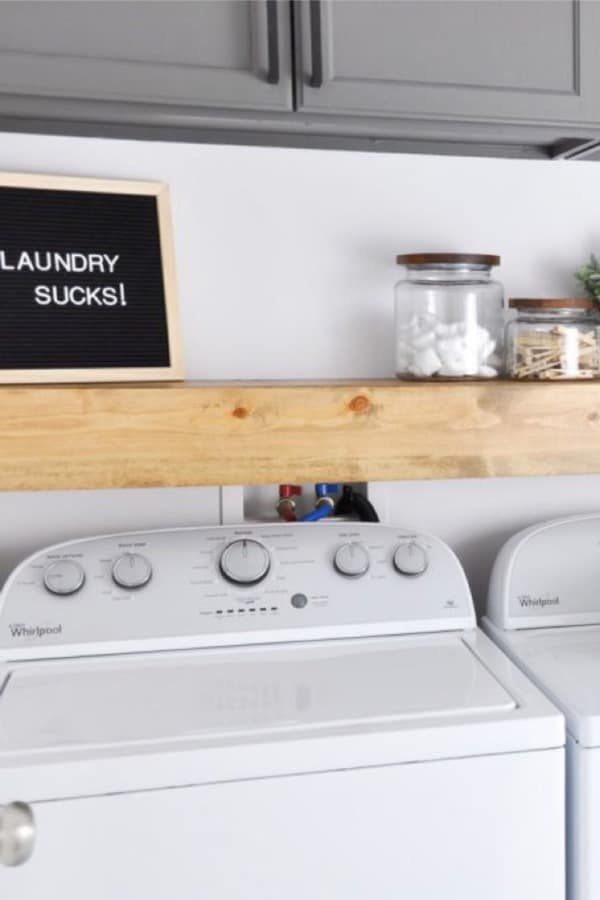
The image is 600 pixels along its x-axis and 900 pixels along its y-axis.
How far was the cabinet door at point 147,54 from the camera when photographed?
123 cm

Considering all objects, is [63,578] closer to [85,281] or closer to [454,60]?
[85,281]

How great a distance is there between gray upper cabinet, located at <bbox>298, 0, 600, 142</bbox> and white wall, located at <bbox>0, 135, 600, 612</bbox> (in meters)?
0.32

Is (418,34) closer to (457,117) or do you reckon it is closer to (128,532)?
(457,117)

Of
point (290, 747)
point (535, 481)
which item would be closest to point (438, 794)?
point (290, 747)

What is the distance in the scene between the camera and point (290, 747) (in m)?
1.13

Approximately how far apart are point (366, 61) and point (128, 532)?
2.76ft

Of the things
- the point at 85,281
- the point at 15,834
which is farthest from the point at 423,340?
the point at 15,834

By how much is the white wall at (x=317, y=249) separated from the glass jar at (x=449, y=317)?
15 cm

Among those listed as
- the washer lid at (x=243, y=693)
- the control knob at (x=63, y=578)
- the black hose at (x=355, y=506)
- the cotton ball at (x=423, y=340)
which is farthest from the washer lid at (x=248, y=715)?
the cotton ball at (x=423, y=340)

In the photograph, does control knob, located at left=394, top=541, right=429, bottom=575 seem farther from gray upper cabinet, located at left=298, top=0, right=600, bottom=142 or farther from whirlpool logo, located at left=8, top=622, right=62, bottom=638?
gray upper cabinet, located at left=298, top=0, right=600, bottom=142

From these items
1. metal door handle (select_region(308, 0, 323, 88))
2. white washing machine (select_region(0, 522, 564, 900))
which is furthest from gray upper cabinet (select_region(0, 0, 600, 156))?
white washing machine (select_region(0, 522, 564, 900))

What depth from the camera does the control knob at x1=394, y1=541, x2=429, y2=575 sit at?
152cm

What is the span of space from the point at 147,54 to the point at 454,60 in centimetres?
46

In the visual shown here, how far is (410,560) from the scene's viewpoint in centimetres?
153
